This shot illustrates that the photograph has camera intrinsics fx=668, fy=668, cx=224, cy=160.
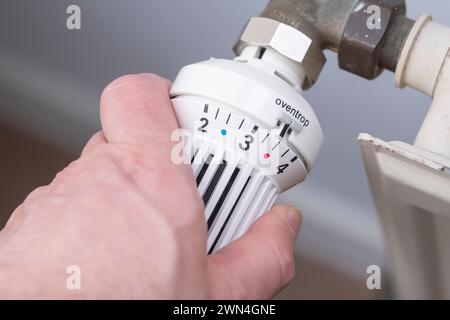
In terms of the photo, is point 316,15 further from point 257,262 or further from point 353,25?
point 257,262

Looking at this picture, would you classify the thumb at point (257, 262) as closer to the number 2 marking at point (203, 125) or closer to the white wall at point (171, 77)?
the number 2 marking at point (203, 125)

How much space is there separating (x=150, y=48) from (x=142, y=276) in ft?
1.24

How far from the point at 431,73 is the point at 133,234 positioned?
0.54ft

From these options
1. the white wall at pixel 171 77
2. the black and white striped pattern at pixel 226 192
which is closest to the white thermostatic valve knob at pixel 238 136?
the black and white striped pattern at pixel 226 192

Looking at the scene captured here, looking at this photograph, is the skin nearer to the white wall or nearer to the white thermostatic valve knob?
the white thermostatic valve knob

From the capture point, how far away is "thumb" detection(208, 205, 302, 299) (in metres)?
0.29

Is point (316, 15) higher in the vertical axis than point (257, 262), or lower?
higher

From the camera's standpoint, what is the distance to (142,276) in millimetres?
260

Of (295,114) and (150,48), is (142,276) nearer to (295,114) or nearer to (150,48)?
(295,114)

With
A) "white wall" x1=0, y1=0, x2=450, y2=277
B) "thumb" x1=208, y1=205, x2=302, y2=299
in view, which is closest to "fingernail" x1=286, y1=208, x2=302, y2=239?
"thumb" x1=208, y1=205, x2=302, y2=299

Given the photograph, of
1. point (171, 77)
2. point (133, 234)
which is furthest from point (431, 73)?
point (171, 77)

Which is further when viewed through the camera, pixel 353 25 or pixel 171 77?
pixel 171 77

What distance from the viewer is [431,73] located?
0.32 m
